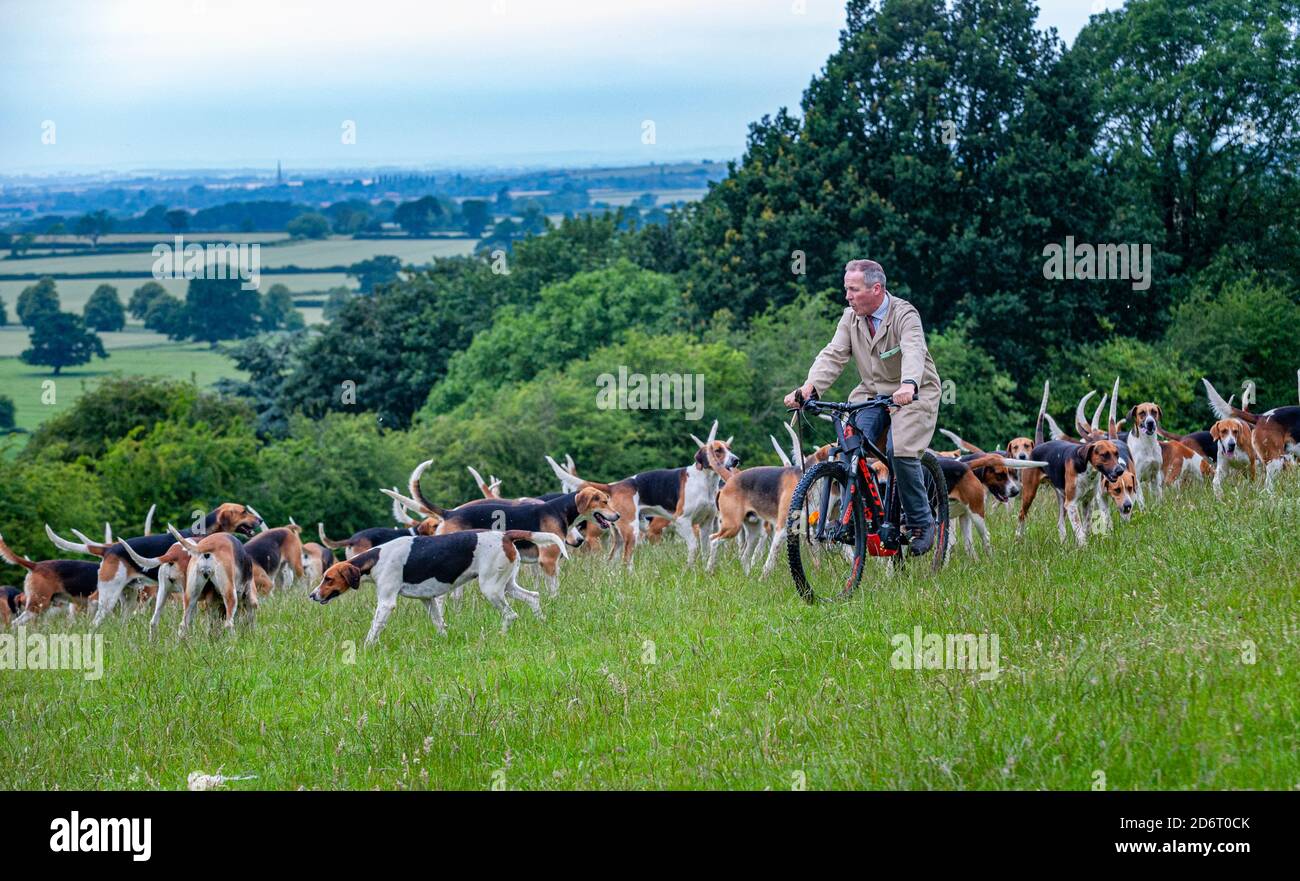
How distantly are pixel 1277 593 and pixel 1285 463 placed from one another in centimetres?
697

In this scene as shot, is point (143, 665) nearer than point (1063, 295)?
Yes

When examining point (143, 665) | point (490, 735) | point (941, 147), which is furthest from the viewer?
point (941, 147)

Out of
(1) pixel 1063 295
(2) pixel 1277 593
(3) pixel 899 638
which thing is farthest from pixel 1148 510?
(1) pixel 1063 295

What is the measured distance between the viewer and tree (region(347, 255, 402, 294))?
396 ft

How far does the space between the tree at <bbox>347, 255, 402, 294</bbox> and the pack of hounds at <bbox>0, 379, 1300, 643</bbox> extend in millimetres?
104160

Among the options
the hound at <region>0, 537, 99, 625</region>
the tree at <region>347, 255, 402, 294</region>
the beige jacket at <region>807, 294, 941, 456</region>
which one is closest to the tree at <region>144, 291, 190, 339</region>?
the tree at <region>347, 255, 402, 294</region>

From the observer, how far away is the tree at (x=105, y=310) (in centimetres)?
10381

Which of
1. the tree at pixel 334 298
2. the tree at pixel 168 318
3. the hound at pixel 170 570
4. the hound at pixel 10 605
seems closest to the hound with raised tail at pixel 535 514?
the hound at pixel 170 570

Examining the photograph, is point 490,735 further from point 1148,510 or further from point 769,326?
point 769,326

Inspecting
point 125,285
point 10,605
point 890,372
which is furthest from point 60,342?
point 890,372

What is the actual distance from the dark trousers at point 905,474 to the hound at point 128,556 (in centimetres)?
737

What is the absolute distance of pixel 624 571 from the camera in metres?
13.5

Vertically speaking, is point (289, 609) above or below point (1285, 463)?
below

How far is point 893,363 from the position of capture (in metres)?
10.0
